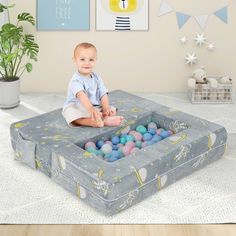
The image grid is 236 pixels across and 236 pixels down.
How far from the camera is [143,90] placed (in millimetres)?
4082

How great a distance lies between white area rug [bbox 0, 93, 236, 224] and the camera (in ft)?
7.70

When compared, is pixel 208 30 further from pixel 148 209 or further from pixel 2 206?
pixel 2 206

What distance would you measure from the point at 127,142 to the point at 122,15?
1355 millimetres

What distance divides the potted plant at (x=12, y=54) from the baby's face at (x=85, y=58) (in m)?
0.79

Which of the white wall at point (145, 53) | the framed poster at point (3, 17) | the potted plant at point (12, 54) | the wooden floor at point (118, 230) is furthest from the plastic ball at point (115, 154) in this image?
the framed poster at point (3, 17)

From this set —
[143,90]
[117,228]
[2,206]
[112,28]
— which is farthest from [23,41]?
[117,228]

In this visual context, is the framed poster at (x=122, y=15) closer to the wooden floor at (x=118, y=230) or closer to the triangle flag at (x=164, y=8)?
the triangle flag at (x=164, y=8)

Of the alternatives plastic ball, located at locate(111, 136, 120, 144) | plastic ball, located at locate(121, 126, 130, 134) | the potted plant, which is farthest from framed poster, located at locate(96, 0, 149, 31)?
plastic ball, located at locate(111, 136, 120, 144)

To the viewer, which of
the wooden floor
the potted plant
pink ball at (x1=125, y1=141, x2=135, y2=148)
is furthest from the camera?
the potted plant

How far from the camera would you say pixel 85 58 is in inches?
113

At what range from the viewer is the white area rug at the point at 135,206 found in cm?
235

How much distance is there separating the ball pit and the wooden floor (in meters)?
0.47

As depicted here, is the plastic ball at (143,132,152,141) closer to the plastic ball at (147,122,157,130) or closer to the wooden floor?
the plastic ball at (147,122,157,130)

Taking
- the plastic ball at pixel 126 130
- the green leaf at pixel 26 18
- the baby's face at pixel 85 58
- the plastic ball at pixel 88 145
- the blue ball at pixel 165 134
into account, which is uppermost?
the green leaf at pixel 26 18
